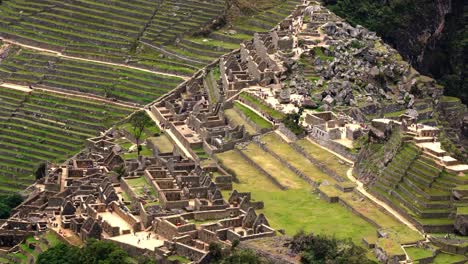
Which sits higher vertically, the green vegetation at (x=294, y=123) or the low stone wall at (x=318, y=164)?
the green vegetation at (x=294, y=123)

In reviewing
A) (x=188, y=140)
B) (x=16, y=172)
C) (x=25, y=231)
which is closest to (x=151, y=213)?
(x=25, y=231)

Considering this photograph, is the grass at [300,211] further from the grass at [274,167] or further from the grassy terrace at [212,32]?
the grassy terrace at [212,32]

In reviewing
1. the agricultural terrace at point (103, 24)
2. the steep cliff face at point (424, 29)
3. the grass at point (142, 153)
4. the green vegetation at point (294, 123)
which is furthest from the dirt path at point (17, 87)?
the steep cliff face at point (424, 29)

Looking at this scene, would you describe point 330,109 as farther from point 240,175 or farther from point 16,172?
point 16,172

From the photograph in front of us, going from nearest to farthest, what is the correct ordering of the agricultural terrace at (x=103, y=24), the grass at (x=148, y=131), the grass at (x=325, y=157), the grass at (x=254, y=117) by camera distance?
the grass at (x=325, y=157) < the grass at (x=254, y=117) < the grass at (x=148, y=131) < the agricultural terrace at (x=103, y=24)

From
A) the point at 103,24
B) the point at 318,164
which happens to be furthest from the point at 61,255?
the point at 103,24

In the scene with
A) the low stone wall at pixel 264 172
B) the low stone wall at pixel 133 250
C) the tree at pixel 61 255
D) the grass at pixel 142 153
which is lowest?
the tree at pixel 61 255
